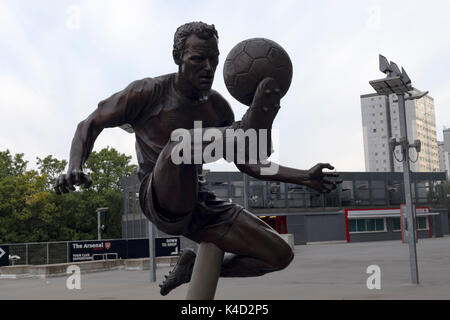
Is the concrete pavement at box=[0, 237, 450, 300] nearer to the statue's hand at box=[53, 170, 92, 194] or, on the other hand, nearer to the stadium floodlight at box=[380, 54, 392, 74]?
the stadium floodlight at box=[380, 54, 392, 74]

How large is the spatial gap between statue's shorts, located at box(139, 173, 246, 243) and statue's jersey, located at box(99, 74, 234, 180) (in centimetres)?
23

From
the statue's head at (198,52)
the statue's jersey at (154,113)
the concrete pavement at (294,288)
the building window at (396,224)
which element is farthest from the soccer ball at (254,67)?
the building window at (396,224)

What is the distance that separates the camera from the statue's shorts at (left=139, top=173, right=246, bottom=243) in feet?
12.3

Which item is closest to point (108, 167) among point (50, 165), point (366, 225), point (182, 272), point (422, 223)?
point (50, 165)

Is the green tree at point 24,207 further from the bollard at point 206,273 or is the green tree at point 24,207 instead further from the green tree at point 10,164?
the bollard at point 206,273

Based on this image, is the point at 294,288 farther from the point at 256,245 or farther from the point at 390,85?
the point at 256,245

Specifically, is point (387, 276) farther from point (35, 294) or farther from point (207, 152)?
point (207, 152)

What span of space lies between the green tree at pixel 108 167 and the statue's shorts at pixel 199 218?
162 ft

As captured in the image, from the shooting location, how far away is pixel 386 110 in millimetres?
120250

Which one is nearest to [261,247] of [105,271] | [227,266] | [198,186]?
[227,266]

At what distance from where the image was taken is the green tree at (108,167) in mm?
52781

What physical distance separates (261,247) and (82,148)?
1481 mm

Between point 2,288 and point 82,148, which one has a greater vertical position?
point 82,148
